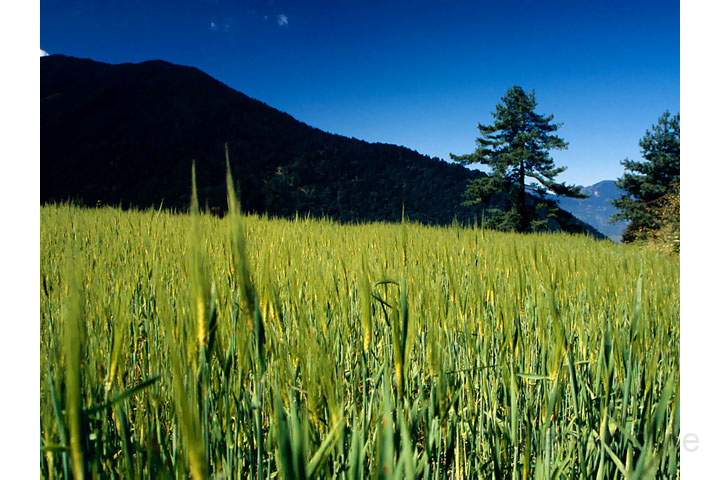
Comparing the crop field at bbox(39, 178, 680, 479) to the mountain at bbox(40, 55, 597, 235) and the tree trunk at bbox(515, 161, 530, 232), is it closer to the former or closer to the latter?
the tree trunk at bbox(515, 161, 530, 232)

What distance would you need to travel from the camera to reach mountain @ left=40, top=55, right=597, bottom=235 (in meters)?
14.0

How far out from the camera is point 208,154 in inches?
710

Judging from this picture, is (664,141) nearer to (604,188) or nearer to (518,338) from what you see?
(518,338)

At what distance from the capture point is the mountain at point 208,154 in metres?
14.0

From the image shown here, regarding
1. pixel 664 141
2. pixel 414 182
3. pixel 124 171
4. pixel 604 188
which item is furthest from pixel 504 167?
pixel 604 188
